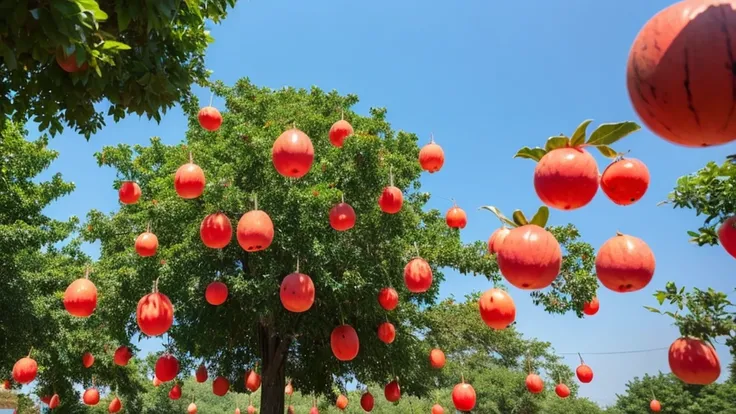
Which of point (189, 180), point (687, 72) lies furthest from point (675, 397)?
point (687, 72)

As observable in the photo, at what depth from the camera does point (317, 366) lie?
1516 centimetres

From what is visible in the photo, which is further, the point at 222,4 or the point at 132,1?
the point at 222,4

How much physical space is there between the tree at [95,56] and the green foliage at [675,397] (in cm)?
3335

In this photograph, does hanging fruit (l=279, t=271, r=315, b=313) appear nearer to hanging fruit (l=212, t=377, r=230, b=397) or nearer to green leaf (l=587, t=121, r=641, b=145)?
green leaf (l=587, t=121, r=641, b=145)

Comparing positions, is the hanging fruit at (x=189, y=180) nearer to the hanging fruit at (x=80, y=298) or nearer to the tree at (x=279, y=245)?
the tree at (x=279, y=245)

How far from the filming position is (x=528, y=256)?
13.2 feet

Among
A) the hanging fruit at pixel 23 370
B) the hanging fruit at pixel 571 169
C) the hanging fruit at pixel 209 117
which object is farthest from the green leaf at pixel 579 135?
the hanging fruit at pixel 23 370

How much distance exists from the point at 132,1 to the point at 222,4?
1.98 meters

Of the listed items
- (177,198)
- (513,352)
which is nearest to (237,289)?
(177,198)

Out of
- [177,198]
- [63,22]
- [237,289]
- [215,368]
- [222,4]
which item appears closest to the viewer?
[63,22]

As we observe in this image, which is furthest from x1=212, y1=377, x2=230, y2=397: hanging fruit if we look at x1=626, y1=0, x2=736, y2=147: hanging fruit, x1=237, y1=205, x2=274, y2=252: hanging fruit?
x1=626, y1=0, x2=736, y2=147: hanging fruit

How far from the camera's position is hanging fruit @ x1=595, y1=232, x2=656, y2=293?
15.1ft

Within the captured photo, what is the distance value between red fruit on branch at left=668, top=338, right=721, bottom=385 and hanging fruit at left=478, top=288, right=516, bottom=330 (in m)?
2.09

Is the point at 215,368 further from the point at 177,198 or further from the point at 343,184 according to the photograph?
the point at 343,184
